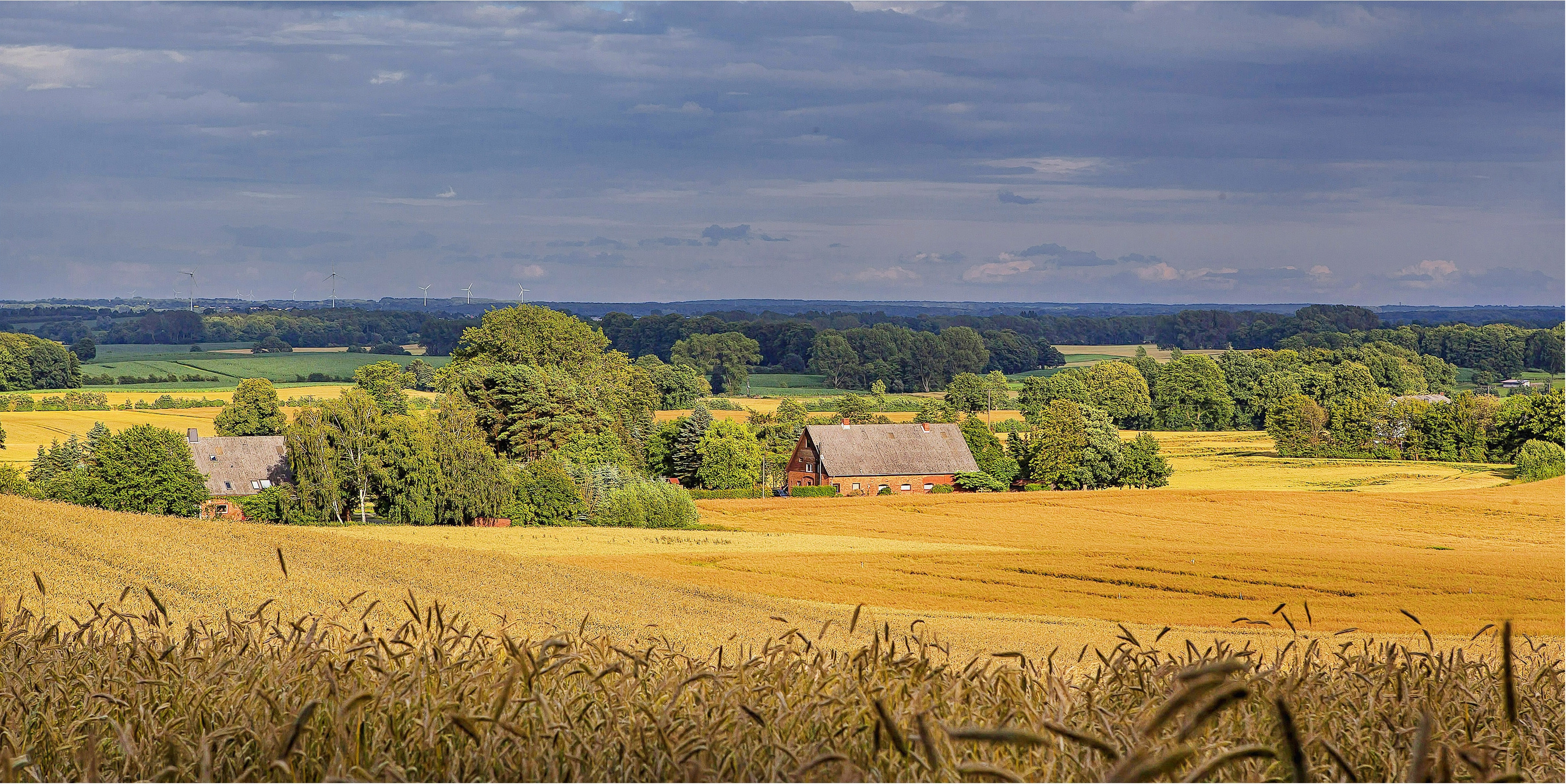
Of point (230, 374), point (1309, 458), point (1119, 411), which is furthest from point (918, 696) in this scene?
point (230, 374)

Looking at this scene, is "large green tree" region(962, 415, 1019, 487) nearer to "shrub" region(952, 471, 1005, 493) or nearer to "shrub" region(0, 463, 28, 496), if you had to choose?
"shrub" region(952, 471, 1005, 493)

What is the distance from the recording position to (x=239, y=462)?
73312 millimetres

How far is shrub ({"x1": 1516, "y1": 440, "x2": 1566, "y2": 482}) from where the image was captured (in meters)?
73.6

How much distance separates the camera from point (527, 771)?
3.78 meters

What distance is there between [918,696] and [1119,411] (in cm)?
11604

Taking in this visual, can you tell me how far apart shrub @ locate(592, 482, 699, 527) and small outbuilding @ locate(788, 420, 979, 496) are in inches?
948

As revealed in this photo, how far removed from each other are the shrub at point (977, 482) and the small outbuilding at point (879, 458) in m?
0.89

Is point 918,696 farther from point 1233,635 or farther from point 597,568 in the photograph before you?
point 597,568

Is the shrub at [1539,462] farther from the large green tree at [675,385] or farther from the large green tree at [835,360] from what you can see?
the large green tree at [835,360]

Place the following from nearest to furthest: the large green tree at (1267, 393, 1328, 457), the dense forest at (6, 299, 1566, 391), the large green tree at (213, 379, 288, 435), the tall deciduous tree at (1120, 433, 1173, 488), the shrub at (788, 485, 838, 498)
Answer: the tall deciduous tree at (1120, 433, 1173, 488), the shrub at (788, 485, 838, 498), the large green tree at (213, 379, 288, 435), the large green tree at (1267, 393, 1328, 457), the dense forest at (6, 299, 1566, 391)

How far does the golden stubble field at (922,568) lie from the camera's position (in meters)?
18.2

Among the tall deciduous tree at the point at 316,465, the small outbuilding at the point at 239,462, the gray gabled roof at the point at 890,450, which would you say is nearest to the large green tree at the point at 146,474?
the tall deciduous tree at the point at 316,465

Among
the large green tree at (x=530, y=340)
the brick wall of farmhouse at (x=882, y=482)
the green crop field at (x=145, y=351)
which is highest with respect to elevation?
the large green tree at (x=530, y=340)

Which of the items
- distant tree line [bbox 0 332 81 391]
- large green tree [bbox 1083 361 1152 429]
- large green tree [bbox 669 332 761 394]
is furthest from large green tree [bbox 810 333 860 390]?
distant tree line [bbox 0 332 81 391]
